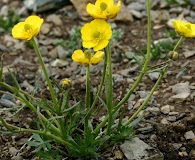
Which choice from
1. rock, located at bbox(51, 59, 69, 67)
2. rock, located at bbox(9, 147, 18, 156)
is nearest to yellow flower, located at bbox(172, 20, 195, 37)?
rock, located at bbox(9, 147, 18, 156)

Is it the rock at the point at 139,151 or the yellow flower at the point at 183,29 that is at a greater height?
the yellow flower at the point at 183,29

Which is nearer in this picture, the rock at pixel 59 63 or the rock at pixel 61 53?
the rock at pixel 59 63

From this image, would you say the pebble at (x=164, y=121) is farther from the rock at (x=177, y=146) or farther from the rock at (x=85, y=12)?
the rock at (x=85, y=12)

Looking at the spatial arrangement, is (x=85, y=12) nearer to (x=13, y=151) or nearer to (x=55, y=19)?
(x=55, y=19)

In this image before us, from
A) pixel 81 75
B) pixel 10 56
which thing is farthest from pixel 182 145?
pixel 10 56

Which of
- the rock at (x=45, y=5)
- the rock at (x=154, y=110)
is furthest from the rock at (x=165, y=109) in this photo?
the rock at (x=45, y=5)

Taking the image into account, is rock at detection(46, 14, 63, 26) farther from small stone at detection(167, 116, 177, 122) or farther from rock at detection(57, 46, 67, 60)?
small stone at detection(167, 116, 177, 122)
